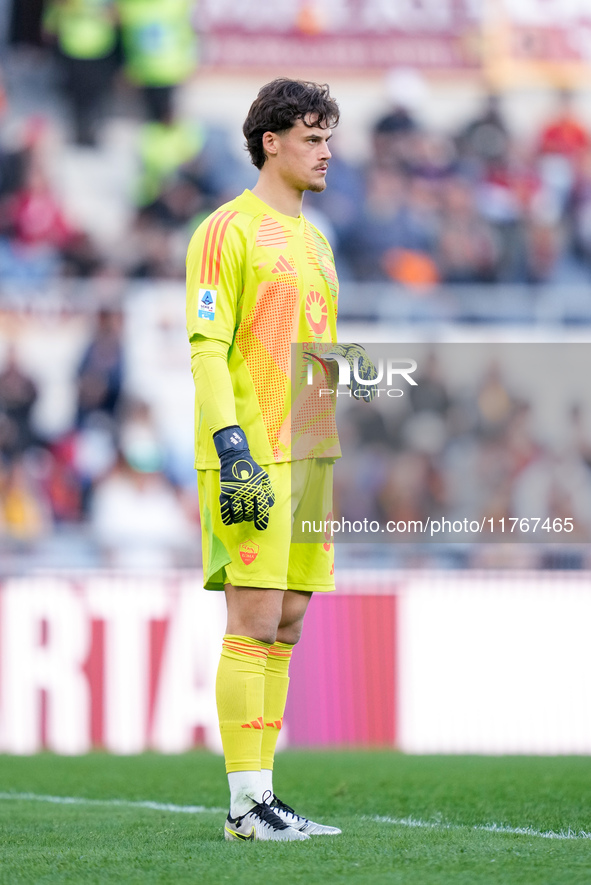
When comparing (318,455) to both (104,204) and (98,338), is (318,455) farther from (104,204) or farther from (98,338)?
(104,204)

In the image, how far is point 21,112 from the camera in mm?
13625

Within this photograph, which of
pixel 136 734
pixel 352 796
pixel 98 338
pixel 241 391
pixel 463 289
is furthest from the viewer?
pixel 463 289

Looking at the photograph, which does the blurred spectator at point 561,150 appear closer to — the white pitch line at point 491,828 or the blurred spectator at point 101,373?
the blurred spectator at point 101,373

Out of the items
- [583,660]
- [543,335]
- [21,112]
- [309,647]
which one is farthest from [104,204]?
[583,660]

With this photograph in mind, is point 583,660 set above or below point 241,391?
below

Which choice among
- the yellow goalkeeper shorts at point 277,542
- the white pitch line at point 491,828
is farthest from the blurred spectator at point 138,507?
the yellow goalkeeper shorts at point 277,542

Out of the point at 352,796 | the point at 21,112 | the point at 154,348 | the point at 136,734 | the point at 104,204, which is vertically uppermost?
the point at 21,112

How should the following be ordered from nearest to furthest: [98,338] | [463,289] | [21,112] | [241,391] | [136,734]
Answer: [241,391] → [136,734] → [98,338] → [463,289] → [21,112]

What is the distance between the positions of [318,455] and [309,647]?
4851 mm

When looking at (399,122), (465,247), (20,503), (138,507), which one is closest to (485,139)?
(399,122)

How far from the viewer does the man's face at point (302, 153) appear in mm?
3928

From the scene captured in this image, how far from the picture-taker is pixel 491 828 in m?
4.00

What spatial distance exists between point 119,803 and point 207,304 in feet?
7.02

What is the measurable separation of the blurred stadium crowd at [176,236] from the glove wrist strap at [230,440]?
22.7 feet
